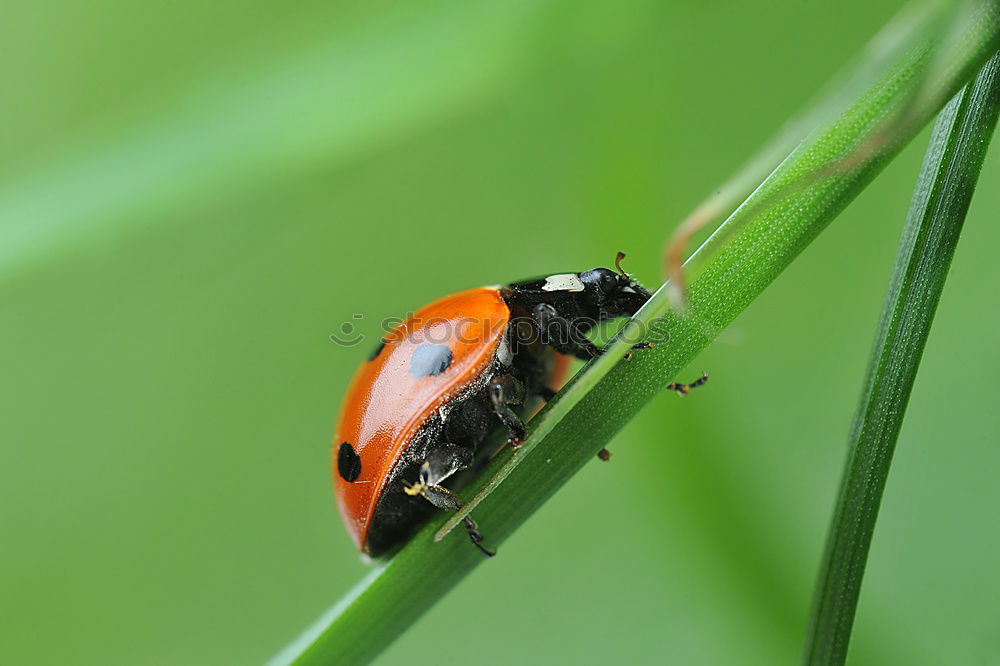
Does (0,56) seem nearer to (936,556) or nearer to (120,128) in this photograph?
(120,128)

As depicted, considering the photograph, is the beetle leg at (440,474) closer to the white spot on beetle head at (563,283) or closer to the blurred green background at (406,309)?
the white spot on beetle head at (563,283)

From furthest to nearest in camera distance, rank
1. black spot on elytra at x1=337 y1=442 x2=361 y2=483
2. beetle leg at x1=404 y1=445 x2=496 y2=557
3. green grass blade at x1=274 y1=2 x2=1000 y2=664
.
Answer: black spot on elytra at x1=337 y1=442 x2=361 y2=483, beetle leg at x1=404 y1=445 x2=496 y2=557, green grass blade at x1=274 y1=2 x2=1000 y2=664

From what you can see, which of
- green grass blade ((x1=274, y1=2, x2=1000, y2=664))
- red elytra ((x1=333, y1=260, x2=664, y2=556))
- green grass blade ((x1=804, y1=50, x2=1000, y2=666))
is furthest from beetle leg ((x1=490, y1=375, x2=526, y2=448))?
green grass blade ((x1=804, y1=50, x2=1000, y2=666))

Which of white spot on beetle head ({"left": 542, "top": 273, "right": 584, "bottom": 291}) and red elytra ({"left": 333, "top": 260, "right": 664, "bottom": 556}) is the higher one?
white spot on beetle head ({"left": 542, "top": 273, "right": 584, "bottom": 291})

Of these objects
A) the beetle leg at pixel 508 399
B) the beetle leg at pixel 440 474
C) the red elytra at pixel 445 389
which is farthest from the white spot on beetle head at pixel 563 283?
the beetle leg at pixel 440 474

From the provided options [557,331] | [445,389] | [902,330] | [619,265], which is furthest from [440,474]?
[902,330]

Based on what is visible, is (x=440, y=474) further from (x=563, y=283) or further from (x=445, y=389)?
(x=563, y=283)

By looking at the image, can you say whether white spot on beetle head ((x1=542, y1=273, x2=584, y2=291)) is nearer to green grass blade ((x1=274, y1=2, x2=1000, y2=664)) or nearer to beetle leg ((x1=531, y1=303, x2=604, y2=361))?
beetle leg ((x1=531, y1=303, x2=604, y2=361))
